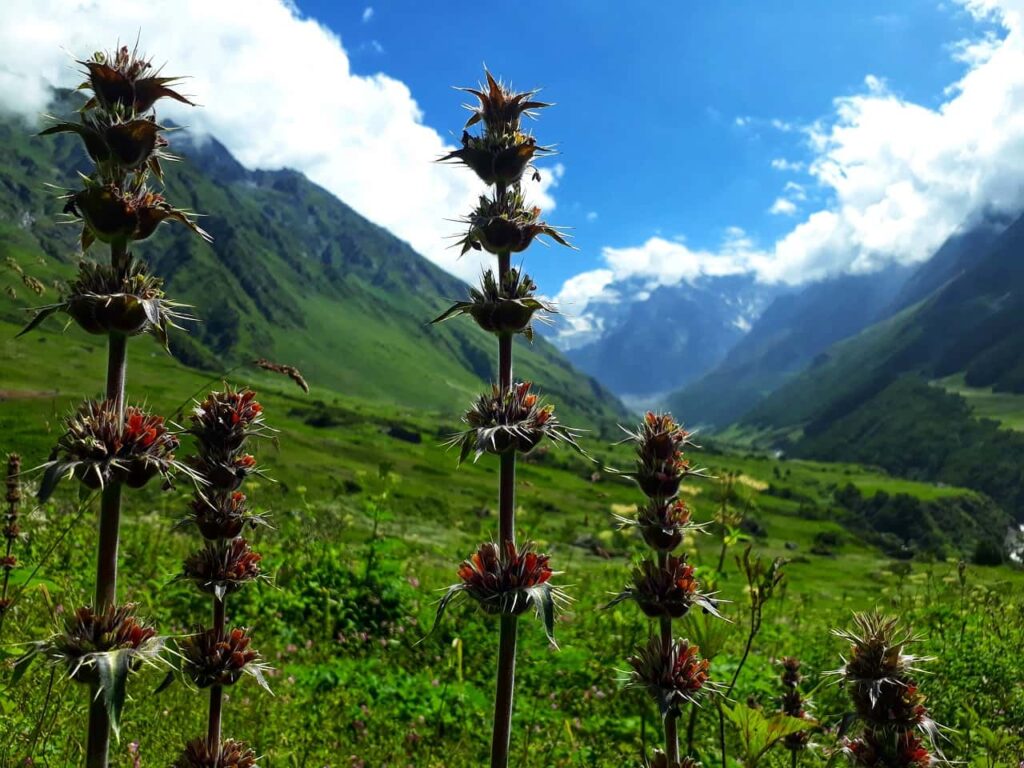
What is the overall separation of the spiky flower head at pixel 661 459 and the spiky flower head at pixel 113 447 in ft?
9.04

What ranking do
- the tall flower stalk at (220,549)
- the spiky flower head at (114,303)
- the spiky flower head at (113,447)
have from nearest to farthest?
1. the spiky flower head at (113,447)
2. the spiky flower head at (114,303)
3. the tall flower stalk at (220,549)

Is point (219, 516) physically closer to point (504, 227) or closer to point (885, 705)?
point (504, 227)

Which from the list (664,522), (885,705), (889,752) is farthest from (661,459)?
(889,752)

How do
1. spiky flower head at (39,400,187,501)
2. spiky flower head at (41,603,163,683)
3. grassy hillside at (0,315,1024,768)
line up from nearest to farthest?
spiky flower head at (41,603,163,683) → spiky flower head at (39,400,187,501) → grassy hillside at (0,315,1024,768)

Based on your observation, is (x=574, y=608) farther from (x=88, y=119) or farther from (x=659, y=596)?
(x=88, y=119)

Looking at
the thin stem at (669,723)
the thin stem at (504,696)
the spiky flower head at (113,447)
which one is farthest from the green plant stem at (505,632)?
the spiky flower head at (113,447)

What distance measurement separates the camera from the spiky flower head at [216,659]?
396cm

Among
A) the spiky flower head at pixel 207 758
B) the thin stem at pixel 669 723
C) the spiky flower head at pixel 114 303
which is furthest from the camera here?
the thin stem at pixel 669 723

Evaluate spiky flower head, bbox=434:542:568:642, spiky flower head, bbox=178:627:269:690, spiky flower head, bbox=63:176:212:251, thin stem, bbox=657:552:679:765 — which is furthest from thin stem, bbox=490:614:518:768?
spiky flower head, bbox=63:176:212:251

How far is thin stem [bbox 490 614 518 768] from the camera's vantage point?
375 cm

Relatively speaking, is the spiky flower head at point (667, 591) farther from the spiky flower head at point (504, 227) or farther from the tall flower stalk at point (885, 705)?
the spiky flower head at point (504, 227)

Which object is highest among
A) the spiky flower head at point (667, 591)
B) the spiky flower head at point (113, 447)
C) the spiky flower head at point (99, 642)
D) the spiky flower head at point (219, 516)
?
the spiky flower head at point (113, 447)

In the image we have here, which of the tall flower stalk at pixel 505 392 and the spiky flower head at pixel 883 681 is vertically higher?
Answer: the tall flower stalk at pixel 505 392

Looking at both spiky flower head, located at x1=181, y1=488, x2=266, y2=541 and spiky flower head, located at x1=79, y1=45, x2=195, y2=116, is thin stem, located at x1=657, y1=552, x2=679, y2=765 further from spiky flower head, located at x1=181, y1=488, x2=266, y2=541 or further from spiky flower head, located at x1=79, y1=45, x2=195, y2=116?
spiky flower head, located at x1=79, y1=45, x2=195, y2=116
